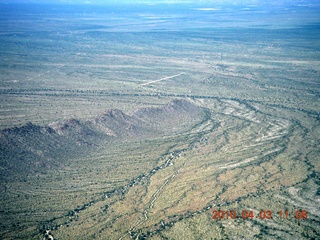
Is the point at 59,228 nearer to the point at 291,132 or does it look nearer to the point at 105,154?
the point at 105,154

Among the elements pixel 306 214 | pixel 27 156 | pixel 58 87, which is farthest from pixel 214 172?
pixel 58 87

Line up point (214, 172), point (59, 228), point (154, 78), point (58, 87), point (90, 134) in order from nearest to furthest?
point (59, 228) → point (214, 172) → point (90, 134) → point (58, 87) → point (154, 78)
